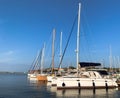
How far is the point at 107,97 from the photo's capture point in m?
33.3

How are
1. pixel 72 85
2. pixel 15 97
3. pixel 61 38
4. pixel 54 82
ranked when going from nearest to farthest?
pixel 15 97 → pixel 72 85 → pixel 54 82 → pixel 61 38

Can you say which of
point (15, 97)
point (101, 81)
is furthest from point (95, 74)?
point (15, 97)

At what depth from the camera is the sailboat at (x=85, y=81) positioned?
41.8m

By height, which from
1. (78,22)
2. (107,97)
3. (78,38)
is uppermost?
(78,22)

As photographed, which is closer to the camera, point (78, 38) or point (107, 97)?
point (107, 97)

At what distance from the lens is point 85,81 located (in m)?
42.5

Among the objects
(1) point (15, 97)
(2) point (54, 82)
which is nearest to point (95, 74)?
(2) point (54, 82)

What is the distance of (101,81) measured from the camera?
43500mm

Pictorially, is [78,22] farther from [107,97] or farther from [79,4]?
[107,97]

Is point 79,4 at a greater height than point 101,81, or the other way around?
point 79,4

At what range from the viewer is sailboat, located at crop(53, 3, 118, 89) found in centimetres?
4184

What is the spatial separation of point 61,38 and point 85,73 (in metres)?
23.6

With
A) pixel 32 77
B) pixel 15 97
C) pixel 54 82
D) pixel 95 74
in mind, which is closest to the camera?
pixel 15 97

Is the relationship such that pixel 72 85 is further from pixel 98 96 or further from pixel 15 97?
pixel 15 97
